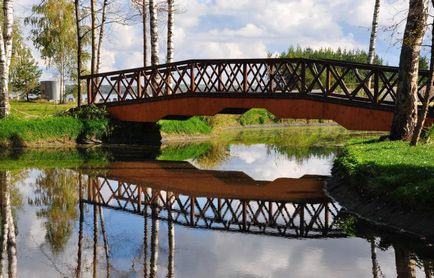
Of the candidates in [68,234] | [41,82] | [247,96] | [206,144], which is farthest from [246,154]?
[41,82]

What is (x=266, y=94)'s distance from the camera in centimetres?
2459

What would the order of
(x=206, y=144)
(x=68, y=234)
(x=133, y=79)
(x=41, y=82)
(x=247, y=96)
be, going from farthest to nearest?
(x=41, y=82)
(x=206, y=144)
(x=133, y=79)
(x=247, y=96)
(x=68, y=234)

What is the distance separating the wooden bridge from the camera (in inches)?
856

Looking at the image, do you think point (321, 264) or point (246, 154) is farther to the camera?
point (246, 154)

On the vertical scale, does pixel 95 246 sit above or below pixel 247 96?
below

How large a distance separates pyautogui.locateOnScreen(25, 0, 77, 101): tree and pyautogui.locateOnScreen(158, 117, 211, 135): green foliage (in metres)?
13.8

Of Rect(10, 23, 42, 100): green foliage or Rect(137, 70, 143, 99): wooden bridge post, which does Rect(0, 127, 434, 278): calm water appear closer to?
Rect(137, 70, 143, 99): wooden bridge post

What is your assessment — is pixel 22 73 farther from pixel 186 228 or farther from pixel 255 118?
pixel 186 228

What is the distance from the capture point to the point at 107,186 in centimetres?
1620

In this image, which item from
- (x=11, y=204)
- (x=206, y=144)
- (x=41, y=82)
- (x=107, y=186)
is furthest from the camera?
(x=41, y=82)

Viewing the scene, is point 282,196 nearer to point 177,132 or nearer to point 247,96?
point 247,96

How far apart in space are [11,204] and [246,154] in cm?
1427

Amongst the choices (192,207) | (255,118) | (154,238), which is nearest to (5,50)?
(192,207)

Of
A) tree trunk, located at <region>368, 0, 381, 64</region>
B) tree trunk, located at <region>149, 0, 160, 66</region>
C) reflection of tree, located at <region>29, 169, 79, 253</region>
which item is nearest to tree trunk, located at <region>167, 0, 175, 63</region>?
tree trunk, located at <region>149, 0, 160, 66</region>
